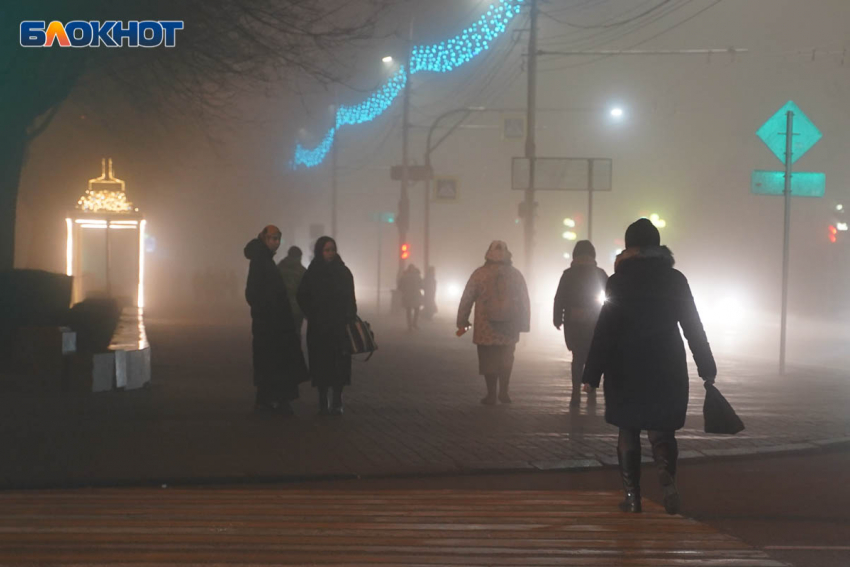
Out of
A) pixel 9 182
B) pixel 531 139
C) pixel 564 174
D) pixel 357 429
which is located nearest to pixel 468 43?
pixel 531 139

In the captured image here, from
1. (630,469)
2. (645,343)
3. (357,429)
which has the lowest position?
(357,429)

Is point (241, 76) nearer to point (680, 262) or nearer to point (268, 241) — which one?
point (268, 241)

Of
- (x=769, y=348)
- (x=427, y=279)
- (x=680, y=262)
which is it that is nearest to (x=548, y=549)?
(x=769, y=348)

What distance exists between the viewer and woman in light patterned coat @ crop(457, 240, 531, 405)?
14.2 meters

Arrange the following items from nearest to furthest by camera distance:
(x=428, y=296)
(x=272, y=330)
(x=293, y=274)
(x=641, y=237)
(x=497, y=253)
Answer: (x=641, y=237), (x=272, y=330), (x=497, y=253), (x=293, y=274), (x=428, y=296)

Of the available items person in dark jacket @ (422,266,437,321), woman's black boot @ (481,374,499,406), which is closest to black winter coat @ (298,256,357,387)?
woman's black boot @ (481,374,499,406)

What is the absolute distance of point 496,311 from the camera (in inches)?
559

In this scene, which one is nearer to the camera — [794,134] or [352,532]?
[352,532]

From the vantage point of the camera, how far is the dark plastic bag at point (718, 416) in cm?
727

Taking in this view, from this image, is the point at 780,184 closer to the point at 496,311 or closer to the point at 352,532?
the point at 496,311

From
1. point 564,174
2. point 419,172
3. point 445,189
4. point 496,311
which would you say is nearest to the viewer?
point 496,311

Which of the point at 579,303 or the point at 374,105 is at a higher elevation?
the point at 374,105

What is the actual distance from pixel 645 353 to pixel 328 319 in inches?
241

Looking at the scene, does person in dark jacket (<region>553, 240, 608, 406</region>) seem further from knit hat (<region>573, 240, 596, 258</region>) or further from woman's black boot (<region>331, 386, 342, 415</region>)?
woman's black boot (<region>331, 386, 342, 415</region>)
